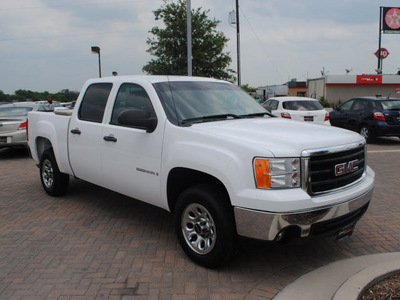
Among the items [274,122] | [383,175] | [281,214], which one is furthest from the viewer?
[383,175]

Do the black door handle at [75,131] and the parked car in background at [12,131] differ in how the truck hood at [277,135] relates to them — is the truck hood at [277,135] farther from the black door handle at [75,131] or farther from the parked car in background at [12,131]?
the parked car in background at [12,131]

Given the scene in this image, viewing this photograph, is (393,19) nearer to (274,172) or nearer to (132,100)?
(132,100)

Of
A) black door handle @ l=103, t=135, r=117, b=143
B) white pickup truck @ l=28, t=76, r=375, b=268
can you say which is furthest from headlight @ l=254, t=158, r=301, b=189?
black door handle @ l=103, t=135, r=117, b=143

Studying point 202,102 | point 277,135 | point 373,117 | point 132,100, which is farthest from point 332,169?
point 373,117

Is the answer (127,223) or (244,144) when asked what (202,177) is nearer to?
(244,144)

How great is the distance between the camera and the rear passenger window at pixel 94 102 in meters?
5.08

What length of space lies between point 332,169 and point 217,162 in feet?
3.42

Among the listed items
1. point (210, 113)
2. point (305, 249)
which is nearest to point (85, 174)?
point (210, 113)

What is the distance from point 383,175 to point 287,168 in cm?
564

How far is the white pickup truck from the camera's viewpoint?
10.6 ft

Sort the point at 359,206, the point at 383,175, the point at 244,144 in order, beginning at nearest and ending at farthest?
1. the point at 244,144
2. the point at 359,206
3. the point at 383,175

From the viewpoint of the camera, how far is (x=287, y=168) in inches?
127

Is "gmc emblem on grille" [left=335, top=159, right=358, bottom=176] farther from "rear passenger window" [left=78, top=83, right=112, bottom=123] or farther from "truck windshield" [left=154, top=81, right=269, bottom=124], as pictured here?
"rear passenger window" [left=78, top=83, right=112, bottom=123]

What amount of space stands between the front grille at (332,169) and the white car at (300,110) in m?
9.02
